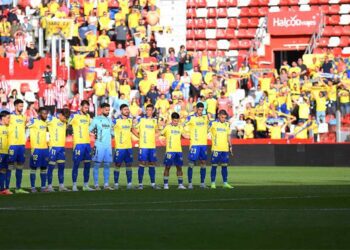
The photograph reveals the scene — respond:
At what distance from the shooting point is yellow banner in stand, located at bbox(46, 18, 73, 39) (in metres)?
40.5

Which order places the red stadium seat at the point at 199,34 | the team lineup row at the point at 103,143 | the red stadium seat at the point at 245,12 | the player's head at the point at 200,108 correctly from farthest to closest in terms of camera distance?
the red stadium seat at the point at 199,34 → the red stadium seat at the point at 245,12 → the player's head at the point at 200,108 → the team lineup row at the point at 103,143

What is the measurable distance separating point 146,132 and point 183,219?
971cm

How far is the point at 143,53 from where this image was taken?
42188 mm

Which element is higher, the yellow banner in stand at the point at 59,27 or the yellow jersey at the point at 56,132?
the yellow banner in stand at the point at 59,27

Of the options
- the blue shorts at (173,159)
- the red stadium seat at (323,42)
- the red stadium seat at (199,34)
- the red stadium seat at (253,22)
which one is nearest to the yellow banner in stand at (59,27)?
the red stadium seat at (199,34)

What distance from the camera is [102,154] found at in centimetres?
2722

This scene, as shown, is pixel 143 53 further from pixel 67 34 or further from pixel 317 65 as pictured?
pixel 317 65

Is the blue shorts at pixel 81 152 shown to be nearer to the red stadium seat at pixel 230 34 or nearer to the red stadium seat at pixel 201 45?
the red stadium seat at pixel 201 45

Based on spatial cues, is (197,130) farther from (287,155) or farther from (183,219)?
(287,155)

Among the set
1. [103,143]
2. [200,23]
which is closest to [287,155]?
[200,23]

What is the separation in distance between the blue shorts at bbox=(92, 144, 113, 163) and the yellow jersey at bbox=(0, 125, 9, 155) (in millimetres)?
2207

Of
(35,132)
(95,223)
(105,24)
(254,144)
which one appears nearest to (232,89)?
(254,144)

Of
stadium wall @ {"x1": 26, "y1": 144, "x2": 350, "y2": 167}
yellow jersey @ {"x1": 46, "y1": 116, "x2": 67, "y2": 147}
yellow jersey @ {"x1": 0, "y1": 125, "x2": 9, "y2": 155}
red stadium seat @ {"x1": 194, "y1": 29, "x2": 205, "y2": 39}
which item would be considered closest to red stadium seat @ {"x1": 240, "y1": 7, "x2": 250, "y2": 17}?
red stadium seat @ {"x1": 194, "y1": 29, "x2": 205, "y2": 39}

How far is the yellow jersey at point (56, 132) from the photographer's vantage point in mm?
26531
